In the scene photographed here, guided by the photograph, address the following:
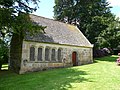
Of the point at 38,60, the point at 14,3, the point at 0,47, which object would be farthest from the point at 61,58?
the point at 14,3

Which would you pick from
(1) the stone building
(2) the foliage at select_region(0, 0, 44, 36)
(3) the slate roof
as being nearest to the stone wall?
(1) the stone building

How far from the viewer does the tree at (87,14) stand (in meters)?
42.3

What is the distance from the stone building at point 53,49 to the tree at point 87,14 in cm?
775

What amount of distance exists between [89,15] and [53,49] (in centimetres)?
1957

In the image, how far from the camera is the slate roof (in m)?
27.1

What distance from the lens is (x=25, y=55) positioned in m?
24.0

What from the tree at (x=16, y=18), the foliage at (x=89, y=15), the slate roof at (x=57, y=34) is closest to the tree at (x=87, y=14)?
the foliage at (x=89, y=15)

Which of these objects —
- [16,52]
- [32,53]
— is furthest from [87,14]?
[16,52]

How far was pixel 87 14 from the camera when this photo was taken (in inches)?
1745

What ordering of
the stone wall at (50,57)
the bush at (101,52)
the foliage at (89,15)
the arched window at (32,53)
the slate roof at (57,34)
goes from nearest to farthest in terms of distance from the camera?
the stone wall at (50,57) < the arched window at (32,53) < the slate roof at (57,34) < the foliage at (89,15) < the bush at (101,52)

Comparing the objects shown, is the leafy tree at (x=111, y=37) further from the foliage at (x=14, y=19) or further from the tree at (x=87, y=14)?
the foliage at (x=14, y=19)

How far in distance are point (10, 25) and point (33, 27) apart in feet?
7.14

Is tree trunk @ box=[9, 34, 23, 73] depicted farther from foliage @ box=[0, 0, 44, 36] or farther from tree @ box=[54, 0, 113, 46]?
tree @ box=[54, 0, 113, 46]

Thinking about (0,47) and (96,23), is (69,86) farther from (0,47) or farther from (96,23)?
(96,23)
